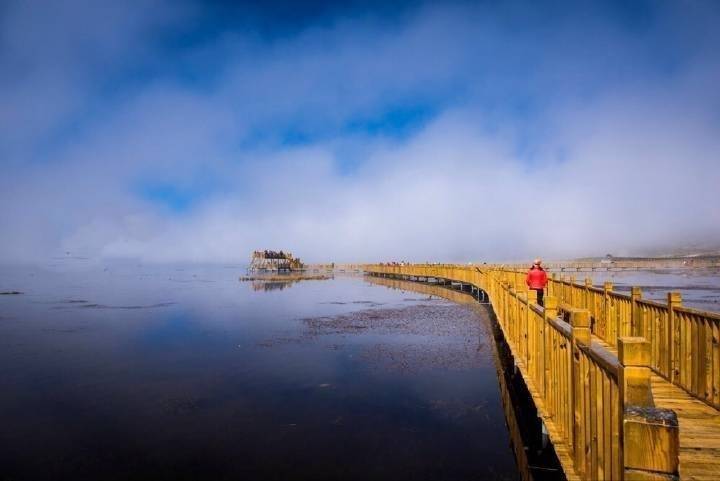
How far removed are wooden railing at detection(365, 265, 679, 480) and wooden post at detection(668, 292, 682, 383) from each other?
2174 millimetres

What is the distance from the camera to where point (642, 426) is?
8.50ft

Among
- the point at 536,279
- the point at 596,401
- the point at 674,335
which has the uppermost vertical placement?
the point at 536,279

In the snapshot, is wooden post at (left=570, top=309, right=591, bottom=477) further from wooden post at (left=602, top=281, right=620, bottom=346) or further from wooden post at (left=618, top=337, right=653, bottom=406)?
wooden post at (left=602, top=281, right=620, bottom=346)

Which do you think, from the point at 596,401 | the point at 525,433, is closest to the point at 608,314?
the point at 525,433

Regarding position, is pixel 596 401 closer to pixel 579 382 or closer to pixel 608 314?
pixel 579 382

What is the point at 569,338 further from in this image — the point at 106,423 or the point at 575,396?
the point at 106,423

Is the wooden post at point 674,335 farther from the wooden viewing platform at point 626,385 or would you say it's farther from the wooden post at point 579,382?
the wooden post at point 579,382

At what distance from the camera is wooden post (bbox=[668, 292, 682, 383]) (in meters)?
6.78

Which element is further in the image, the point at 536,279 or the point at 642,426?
the point at 536,279

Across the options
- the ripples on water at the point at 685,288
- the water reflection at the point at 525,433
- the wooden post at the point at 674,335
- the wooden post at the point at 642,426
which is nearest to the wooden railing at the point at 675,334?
the wooden post at the point at 674,335

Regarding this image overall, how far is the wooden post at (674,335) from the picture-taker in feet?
22.2

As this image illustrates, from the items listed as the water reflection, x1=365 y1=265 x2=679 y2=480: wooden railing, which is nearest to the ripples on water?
the water reflection

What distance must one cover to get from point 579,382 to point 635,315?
18.4ft

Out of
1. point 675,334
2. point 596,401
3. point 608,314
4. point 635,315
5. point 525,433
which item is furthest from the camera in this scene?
point 608,314
